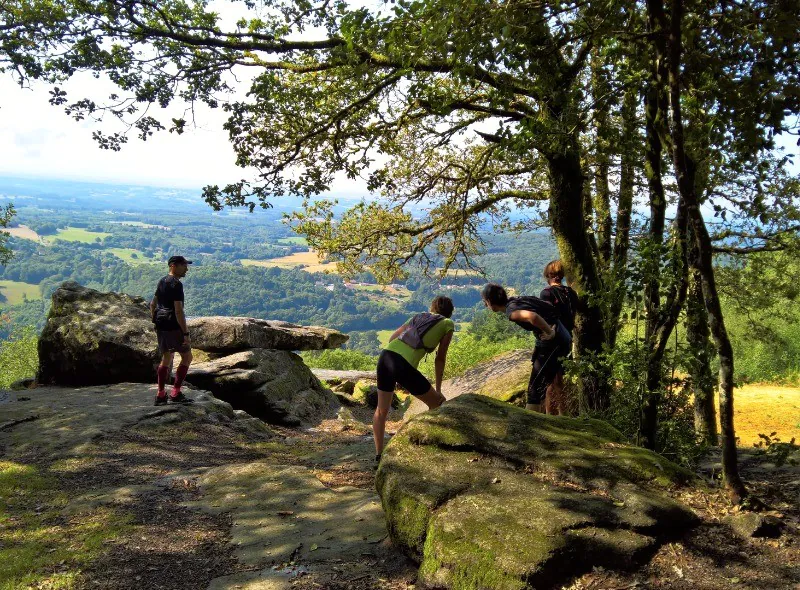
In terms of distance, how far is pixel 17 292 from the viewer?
522 ft

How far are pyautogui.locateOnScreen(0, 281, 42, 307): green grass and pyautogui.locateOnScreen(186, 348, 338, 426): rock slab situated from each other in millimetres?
158563

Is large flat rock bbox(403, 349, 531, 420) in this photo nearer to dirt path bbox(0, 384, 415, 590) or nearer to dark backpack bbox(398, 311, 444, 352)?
dirt path bbox(0, 384, 415, 590)

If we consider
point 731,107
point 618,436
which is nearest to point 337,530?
point 618,436

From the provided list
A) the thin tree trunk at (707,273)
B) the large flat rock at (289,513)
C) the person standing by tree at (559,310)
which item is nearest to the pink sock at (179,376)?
the large flat rock at (289,513)

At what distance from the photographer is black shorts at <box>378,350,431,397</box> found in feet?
21.4

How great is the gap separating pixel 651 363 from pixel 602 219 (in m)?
9.62

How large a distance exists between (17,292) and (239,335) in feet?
579

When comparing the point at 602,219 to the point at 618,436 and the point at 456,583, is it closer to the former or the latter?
the point at 618,436

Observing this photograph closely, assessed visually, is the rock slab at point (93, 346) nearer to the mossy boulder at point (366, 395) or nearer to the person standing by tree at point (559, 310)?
the mossy boulder at point (366, 395)

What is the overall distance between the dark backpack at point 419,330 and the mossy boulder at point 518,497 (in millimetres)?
759

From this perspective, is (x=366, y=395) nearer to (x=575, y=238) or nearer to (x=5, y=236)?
(x=575, y=238)

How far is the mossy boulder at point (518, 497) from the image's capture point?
13.0 ft

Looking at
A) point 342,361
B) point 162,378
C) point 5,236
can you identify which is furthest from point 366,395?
point 5,236

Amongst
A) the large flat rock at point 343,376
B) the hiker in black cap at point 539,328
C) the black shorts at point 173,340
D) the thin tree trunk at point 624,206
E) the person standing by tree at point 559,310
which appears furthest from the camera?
the large flat rock at point 343,376
